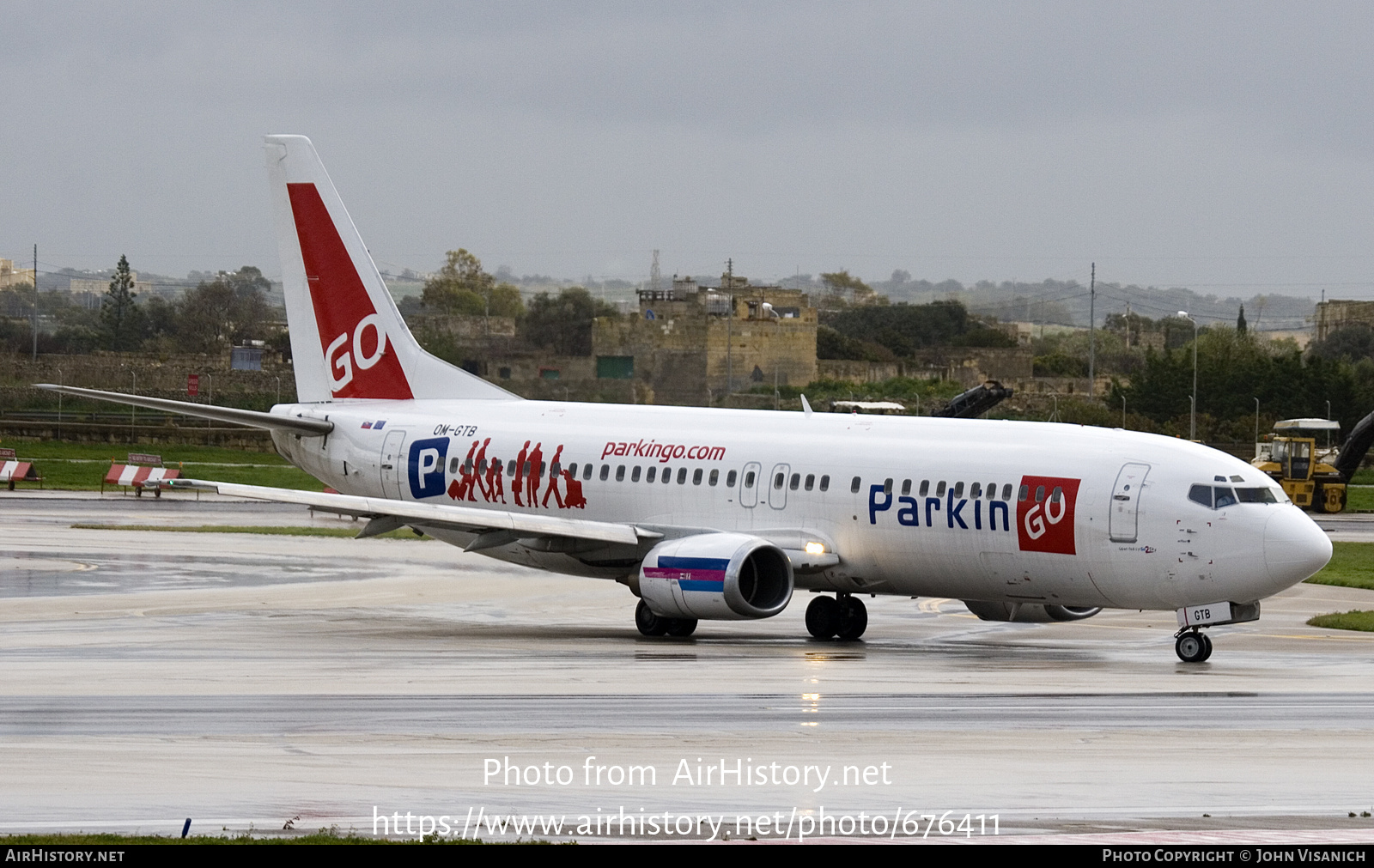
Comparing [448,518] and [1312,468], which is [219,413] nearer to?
[448,518]

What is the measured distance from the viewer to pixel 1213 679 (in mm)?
26047

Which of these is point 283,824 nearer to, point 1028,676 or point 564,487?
point 1028,676

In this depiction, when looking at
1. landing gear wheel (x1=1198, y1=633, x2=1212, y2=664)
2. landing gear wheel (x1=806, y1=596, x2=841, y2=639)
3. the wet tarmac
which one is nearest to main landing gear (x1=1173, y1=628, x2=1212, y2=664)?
landing gear wheel (x1=1198, y1=633, x2=1212, y2=664)

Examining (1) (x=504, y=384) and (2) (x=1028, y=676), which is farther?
(1) (x=504, y=384)

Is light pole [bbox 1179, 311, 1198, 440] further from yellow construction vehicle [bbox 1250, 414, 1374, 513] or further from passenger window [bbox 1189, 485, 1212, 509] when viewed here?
passenger window [bbox 1189, 485, 1212, 509]

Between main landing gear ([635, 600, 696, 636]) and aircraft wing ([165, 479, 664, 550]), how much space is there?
134 centimetres

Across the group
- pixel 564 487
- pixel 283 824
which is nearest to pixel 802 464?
pixel 564 487

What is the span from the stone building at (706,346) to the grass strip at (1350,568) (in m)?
72.7

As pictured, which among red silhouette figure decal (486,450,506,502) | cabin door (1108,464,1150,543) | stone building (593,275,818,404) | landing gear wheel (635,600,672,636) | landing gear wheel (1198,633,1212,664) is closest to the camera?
landing gear wheel (1198,633,1212,664)

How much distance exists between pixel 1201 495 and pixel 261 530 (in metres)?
33.5

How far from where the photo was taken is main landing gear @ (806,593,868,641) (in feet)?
108

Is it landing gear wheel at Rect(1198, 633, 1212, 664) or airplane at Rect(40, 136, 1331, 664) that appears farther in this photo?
airplane at Rect(40, 136, 1331, 664)

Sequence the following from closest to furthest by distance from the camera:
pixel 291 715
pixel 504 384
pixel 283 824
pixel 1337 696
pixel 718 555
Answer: pixel 283 824, pixel 291 715, pixel 1337 696, pixel 718 555, pixel 504 384
